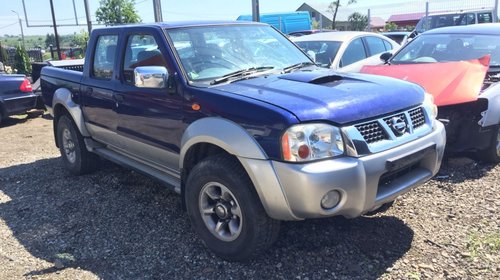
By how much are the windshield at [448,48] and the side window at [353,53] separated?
102 centimetres

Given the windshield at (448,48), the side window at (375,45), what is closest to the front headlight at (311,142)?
the windshield at (448,48)

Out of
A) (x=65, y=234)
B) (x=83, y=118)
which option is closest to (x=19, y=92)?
(x=83, y=118)

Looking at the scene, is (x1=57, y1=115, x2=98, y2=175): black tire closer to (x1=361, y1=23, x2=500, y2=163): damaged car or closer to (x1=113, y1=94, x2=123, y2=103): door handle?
(x1=113, y1=94, x2=123, y2=103): door handle

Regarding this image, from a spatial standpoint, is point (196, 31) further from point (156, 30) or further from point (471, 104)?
point (471, 104)

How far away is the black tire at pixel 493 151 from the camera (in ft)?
16.4

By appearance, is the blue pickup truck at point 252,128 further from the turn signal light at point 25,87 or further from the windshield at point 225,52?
the turn signal light at point 25,87

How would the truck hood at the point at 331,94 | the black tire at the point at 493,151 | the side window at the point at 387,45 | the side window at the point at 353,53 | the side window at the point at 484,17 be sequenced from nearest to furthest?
the truck hood at the point at 331,94
the black tire at the point at 493,151
the side window at the point at 353,53
the side window at the point at 387,45
the side window at the point at 484,17

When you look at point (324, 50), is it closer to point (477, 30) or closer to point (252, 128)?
point (477, 30)

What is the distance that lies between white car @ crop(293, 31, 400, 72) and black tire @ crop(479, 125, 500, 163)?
2684mm

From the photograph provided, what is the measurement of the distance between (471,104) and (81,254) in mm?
4188

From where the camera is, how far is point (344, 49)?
7535 mm

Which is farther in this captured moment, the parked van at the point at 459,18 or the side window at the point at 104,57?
the parked van at the point at 459,18

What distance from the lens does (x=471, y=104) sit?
4.85 metres

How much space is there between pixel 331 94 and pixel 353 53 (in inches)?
193
